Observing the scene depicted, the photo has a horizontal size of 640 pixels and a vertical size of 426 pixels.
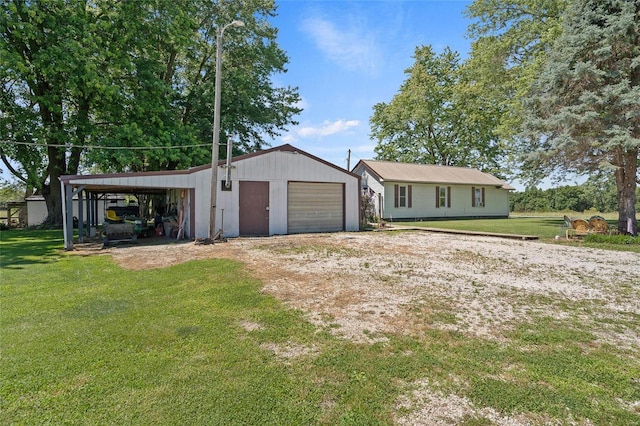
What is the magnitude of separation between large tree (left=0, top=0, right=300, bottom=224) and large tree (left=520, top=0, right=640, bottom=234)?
14843 mm

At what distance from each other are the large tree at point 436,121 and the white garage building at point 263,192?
18.6m

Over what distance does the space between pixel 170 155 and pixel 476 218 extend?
66.3ft

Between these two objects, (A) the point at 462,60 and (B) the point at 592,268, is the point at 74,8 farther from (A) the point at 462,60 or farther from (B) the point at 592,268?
(A) the point at 462,60

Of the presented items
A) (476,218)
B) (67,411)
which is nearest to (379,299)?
(67,411)

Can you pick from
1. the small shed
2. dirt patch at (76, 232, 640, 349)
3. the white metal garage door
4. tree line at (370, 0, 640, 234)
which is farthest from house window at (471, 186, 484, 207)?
dirt patch at (76, 232, 640, 349)

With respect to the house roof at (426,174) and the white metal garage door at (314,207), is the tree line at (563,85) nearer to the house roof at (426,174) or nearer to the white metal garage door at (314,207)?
the house roof at (426,174)

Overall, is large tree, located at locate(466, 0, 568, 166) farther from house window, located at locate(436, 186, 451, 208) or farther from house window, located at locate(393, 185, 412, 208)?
house window, located at locate(393, 185, 412, 208)

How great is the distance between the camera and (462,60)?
102ft

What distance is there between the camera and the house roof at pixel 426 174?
20.2m

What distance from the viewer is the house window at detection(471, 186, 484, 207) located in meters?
23.1

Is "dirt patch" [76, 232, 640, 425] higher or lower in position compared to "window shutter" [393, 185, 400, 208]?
lower

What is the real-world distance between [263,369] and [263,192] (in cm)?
1014

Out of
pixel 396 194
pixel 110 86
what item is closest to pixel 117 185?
pixel 110 86

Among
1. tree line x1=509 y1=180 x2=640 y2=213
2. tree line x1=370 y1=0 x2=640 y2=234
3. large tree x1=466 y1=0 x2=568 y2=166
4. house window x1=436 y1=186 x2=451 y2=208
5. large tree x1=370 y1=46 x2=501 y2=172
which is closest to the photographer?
tree line x1=370 y1=0 x2=640 y2=234
